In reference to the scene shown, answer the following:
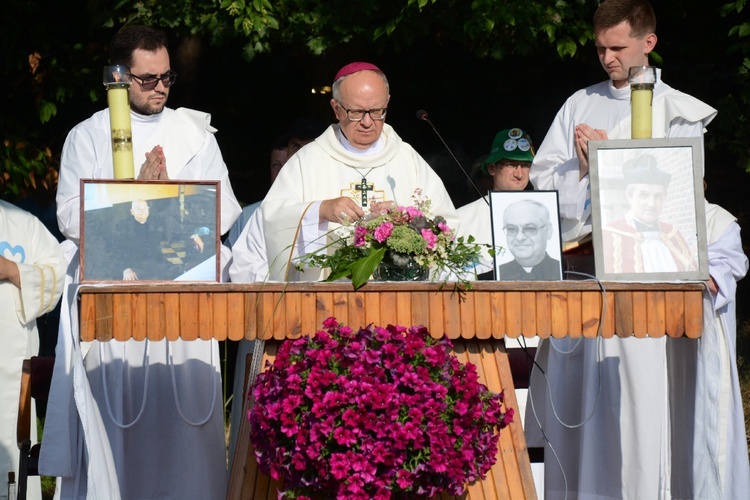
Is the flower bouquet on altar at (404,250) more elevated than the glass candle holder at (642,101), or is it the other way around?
the glass candle holder at (642,101)

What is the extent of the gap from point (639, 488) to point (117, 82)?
3.02 m

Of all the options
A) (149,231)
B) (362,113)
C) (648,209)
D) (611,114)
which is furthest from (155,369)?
(648,209)

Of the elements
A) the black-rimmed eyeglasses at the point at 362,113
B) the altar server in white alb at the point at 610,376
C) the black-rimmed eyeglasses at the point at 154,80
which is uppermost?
the black-rimmed eyeglasses at the point at 154,80

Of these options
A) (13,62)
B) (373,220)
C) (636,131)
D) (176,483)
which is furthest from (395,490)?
(13,62)

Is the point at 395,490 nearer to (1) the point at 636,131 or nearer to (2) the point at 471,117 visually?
(1) the point at 636,131

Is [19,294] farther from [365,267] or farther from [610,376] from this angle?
[610,376]

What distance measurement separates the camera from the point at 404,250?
214 inches

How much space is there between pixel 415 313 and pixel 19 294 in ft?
9.35

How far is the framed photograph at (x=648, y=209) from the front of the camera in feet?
17.9

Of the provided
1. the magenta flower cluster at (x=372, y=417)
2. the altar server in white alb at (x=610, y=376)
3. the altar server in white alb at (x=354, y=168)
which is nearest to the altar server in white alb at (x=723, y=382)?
the altar server in white alb at (x=610, y=376)

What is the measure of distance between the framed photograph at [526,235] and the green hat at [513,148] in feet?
8.10

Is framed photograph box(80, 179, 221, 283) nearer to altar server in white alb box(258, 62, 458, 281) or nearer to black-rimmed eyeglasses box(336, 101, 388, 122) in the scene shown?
altar server in white alb box(258, 62, 458, 281)

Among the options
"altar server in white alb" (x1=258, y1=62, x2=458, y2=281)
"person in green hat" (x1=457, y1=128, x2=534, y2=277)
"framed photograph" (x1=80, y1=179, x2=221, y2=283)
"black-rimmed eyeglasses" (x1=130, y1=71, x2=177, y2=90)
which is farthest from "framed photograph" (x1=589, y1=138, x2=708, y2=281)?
"person in green hat" (x1=457, y1=128, x2=534, y2=277)

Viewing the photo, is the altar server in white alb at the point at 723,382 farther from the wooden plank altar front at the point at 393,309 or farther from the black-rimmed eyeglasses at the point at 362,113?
the black-rimmed eyeglasses at the point at 362,113
